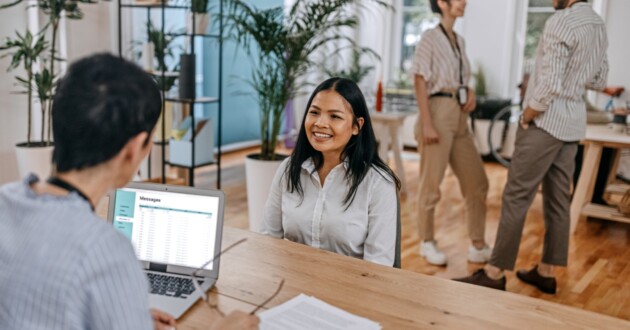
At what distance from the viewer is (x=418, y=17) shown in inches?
327

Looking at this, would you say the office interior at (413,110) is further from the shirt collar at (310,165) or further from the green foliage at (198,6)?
the shirt collar at (310,165)

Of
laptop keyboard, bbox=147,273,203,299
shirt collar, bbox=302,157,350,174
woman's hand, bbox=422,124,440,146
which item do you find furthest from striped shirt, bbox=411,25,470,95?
laptop keyboard, bbox=147,273,203,299

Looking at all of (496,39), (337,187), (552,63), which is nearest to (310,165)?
(337,187)

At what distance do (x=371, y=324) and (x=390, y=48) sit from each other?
24.3 feet

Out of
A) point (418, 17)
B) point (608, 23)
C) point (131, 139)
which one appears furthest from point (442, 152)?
point (418, 17)

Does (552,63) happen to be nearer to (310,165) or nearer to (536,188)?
(536,188)

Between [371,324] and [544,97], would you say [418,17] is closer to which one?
[544,97]

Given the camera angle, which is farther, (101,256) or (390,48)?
(390,48)

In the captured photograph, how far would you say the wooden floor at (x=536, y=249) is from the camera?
3.31 meters

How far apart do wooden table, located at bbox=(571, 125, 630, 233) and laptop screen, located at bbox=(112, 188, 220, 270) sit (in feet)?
10.2

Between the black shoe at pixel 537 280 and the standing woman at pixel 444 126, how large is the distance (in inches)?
13.1

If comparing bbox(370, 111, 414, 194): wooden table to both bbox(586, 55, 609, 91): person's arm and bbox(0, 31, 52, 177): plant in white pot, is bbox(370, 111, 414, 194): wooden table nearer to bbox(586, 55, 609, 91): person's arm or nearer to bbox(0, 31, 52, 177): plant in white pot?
bbox(586, 55, 609, 91): person's arm

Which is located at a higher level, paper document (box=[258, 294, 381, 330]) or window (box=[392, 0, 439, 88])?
window (box=[392, 0, 439, 88])

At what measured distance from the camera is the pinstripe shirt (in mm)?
839
